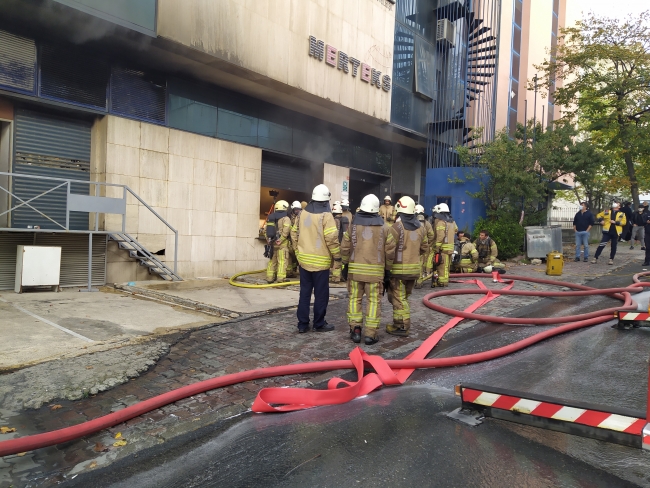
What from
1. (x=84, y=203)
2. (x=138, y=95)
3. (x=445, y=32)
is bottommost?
(x=84, y=203)

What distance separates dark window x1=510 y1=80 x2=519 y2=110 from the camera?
77.1 ft

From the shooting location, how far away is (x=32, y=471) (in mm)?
2762

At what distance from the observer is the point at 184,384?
4148 mm

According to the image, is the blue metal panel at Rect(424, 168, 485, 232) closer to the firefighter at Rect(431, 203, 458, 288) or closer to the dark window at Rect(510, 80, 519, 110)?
the firefighter at Rect(431, 203, 458, 288)

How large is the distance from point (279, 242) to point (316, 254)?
166 inches

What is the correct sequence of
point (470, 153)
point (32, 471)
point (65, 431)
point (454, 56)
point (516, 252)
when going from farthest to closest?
point (454, 56), point (470, 153), point (516, 252), point (65, 431), point (32, 471)

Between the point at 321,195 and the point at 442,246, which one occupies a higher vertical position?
the point at 321,195

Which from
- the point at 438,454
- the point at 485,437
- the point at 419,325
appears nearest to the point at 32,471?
the point at 438,454

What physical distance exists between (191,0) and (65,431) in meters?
8.85

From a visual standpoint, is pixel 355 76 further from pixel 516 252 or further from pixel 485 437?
pixel 485 437

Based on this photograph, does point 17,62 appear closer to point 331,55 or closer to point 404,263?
point 331,55

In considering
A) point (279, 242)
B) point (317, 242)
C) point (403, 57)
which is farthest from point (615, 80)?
point (317, 242)

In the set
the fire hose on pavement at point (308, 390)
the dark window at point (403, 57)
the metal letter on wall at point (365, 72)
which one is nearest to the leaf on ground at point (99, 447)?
the fire hose on pavement at point (308, 390)

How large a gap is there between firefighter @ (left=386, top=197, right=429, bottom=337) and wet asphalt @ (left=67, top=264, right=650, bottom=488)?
165 centimetres
